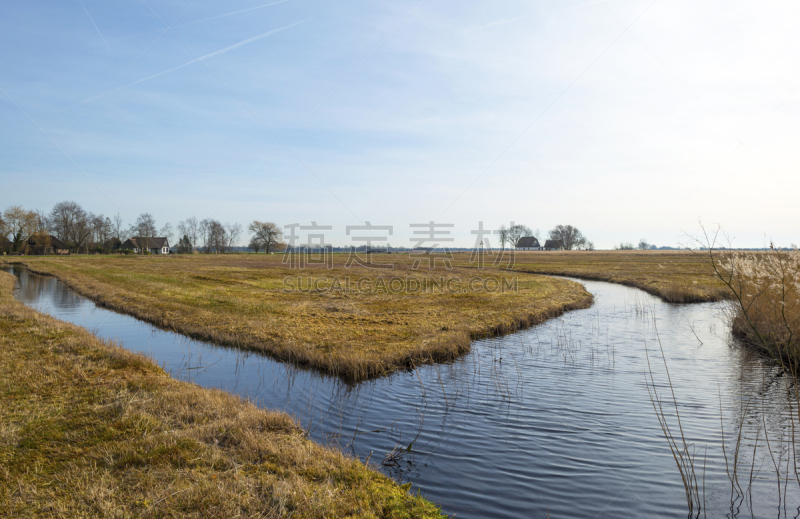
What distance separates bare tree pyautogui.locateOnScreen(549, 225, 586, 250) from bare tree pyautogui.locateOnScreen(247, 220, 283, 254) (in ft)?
368

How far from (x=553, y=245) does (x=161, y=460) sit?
183 meters

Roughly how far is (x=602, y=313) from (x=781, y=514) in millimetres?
20662

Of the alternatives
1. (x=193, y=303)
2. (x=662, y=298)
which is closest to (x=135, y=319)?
(x=193, y=303)

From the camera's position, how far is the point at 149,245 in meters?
132

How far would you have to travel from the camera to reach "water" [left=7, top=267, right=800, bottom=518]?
6.66 metres

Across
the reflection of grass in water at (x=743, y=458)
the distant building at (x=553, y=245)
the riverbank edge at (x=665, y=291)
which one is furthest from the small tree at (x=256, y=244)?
the reflection of grass in water at (x=743, y=458)

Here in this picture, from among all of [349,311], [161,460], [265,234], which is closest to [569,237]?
[265,234]

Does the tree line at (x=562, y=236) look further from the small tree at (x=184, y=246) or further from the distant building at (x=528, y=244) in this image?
the small tree at (x=184, y=246)

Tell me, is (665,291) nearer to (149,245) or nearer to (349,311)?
(349,311)

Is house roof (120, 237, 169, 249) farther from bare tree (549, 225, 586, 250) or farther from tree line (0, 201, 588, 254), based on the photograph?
bare tree (549, 225, 586, 250)

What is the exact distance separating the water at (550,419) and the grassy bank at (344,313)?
0.94 m

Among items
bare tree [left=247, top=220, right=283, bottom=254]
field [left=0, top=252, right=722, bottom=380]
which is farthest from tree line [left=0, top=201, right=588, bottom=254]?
field [left=0, top=252, right=722, bottom=380]

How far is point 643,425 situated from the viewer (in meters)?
9.23

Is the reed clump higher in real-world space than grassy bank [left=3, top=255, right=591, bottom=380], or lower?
higher
